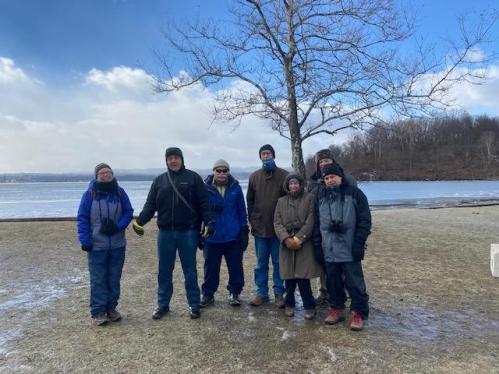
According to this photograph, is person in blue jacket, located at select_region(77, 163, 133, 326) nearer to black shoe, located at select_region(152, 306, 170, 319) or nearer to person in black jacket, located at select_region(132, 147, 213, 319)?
person in black jacket, located at select_region(132, 147, 213, 319)

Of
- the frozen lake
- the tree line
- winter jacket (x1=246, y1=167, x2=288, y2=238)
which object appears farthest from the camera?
the tree line

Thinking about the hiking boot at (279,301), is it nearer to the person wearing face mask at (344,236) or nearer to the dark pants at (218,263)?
the dark pants at (218,263)

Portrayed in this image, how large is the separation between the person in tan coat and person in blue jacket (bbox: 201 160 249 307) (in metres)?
0.58

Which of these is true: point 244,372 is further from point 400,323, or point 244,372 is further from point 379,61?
point 379,61

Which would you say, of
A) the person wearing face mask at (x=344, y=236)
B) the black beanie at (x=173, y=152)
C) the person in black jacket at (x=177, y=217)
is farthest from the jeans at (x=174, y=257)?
the person wearing face mask at (x=344, y=236)

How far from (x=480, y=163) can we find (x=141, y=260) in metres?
114

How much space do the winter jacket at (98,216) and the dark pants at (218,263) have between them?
1151 mm

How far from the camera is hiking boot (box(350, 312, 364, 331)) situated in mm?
4746

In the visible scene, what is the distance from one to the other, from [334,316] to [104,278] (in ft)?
8.68


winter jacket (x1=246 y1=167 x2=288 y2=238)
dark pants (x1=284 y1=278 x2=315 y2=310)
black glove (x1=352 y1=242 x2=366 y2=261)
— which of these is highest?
winter jacket (x1=246 y1=167 x2=288 y2=238)

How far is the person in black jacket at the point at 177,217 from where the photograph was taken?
5.19 m

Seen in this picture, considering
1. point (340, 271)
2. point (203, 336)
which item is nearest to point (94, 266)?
point (203, 336)

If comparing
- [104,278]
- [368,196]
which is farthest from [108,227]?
[368,196]

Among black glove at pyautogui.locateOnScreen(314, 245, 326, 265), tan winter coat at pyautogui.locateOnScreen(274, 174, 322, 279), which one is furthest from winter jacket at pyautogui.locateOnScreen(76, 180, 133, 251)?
black glove at pyautogui.locateOnScreen(314, 245, 326, 265)
